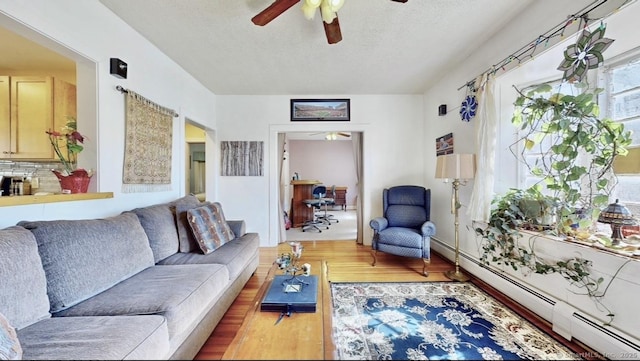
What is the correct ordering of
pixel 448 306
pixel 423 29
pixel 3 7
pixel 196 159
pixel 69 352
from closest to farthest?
pixel 69 352, pixel 3 7, pixel 448 306, pixel 423 29, pixel 196 159

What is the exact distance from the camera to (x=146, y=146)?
2.54 meters

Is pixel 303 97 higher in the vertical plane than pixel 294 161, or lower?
higher

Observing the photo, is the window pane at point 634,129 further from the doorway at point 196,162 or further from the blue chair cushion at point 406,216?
the doorway at point 196,162

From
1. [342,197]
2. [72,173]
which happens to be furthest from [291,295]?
[342,197]

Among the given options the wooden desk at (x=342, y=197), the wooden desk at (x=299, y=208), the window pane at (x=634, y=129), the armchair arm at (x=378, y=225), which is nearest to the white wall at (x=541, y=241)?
the window pane at (x=634, y=129)

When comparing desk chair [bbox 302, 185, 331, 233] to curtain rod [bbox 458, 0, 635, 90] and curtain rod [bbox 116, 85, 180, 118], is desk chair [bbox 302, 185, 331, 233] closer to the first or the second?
curtain rod [bbox 116, 85, 180, 118]

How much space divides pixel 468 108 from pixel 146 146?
356cm

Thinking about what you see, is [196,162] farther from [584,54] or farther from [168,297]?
[584,54]

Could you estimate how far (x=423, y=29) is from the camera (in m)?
2.38

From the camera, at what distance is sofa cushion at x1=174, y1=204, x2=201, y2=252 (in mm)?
2369

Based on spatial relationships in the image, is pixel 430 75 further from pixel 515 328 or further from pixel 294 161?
pixel 294 161

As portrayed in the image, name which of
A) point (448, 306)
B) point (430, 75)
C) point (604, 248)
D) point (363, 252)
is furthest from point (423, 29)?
point (363, 252)

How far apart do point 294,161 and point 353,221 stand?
367 cm

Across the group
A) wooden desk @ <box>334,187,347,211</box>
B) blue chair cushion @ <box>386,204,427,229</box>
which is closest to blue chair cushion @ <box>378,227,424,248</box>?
blue chair cushion @ <box>386,204,427,229</box>
